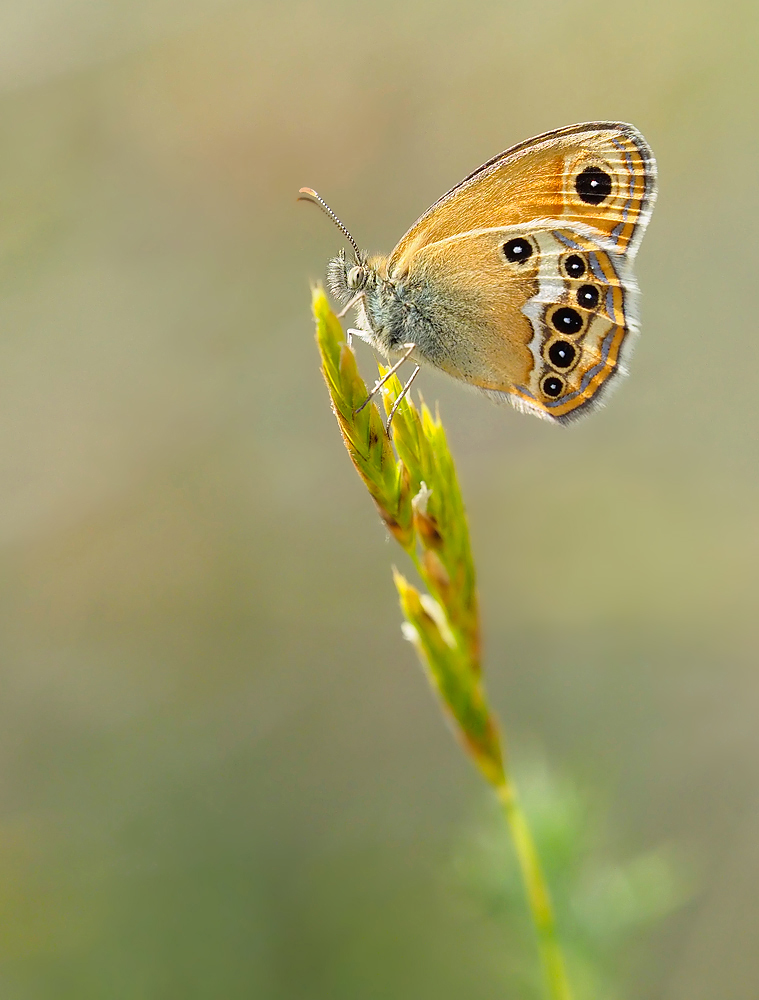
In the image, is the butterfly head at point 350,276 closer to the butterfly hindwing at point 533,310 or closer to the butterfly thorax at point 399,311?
the butterfly thorax at point 399,311

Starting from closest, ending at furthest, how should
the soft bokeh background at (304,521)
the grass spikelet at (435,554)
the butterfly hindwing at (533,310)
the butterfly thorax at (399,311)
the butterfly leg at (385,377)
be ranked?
1. the grass spikelet at (435,554)
2. the butterfly leg at (385,377)
3. the butterfly hindwing at (533,310)
4. the butterfly thorax at (399,311)
5. the soft bokeh background at (304,521)

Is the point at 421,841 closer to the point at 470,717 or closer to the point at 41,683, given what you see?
the point at 41,683

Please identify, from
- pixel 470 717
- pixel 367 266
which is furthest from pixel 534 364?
pixel 470 717

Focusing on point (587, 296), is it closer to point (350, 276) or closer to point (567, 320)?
point (567, 320)

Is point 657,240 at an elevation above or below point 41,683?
above

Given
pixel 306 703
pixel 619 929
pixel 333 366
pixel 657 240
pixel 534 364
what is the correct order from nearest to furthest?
pixel 333 366 → pixel 619 929 → pixel 534 364 → pixel 306 703 → pixel 657 240

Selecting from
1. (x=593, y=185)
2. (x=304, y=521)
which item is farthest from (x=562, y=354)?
(x=304, y=521)

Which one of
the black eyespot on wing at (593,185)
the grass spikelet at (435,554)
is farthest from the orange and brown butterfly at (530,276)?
the grass spikelet at (435,554)
